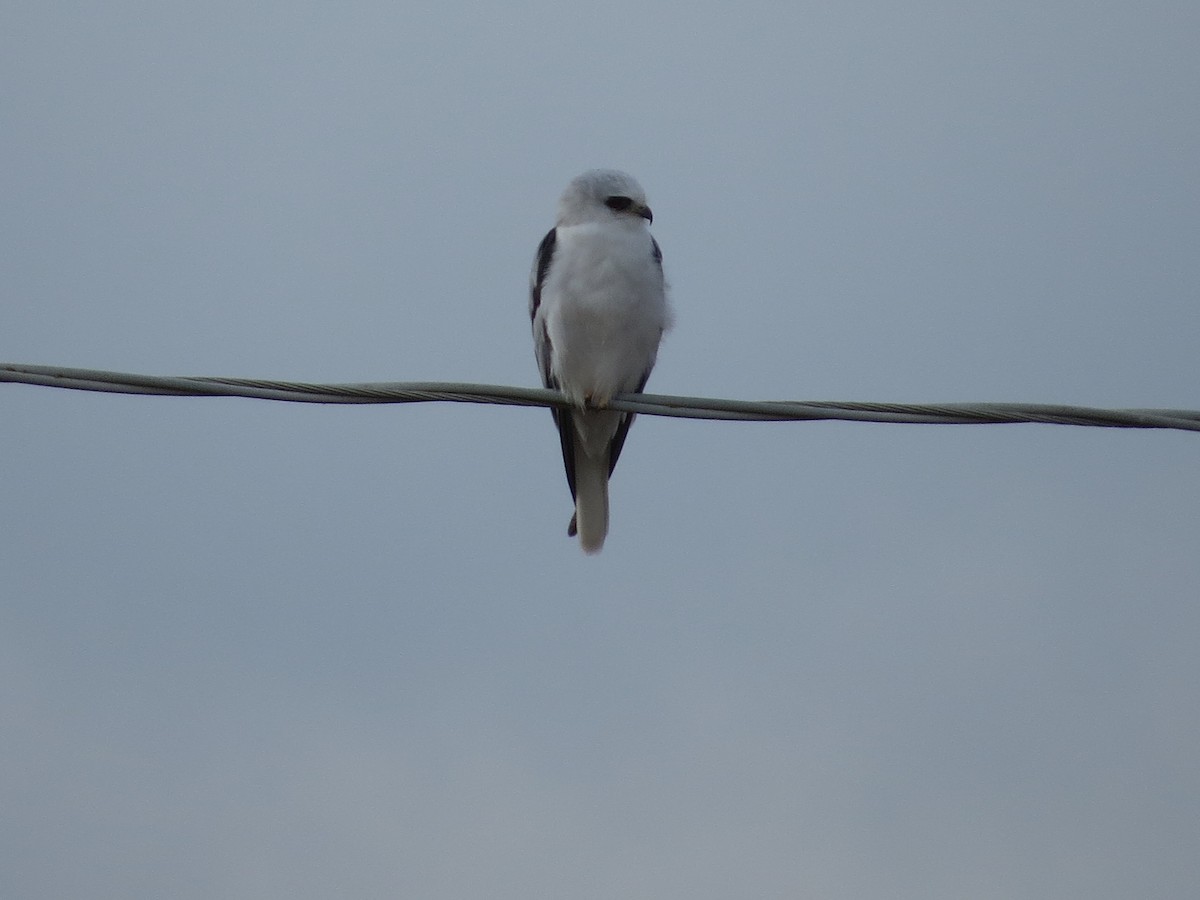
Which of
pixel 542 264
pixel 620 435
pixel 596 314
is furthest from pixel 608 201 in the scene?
pixel 620 435

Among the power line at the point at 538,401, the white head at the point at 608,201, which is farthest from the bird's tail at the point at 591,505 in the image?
the power line at the point at 538,401

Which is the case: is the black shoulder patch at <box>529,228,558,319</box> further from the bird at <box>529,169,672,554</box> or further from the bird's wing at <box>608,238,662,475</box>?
the bird's wing at <box>608,238,662,475</box>

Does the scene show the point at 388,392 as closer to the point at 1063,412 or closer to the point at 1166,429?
the point at 1063,412

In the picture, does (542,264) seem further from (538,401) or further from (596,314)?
(538,401)

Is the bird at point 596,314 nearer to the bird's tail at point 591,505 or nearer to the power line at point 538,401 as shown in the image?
the bird's tail at point 591,505

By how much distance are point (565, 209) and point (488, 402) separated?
2.74 m

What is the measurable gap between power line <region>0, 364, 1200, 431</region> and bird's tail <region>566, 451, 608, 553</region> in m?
2.64

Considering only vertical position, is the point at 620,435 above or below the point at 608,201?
below

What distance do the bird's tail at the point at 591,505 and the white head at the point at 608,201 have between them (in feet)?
3.57

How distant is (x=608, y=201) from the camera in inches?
257

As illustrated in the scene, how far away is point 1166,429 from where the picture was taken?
3.94 m

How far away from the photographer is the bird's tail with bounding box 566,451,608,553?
6.84 meters

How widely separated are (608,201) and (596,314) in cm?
66

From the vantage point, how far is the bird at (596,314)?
6.15 m
